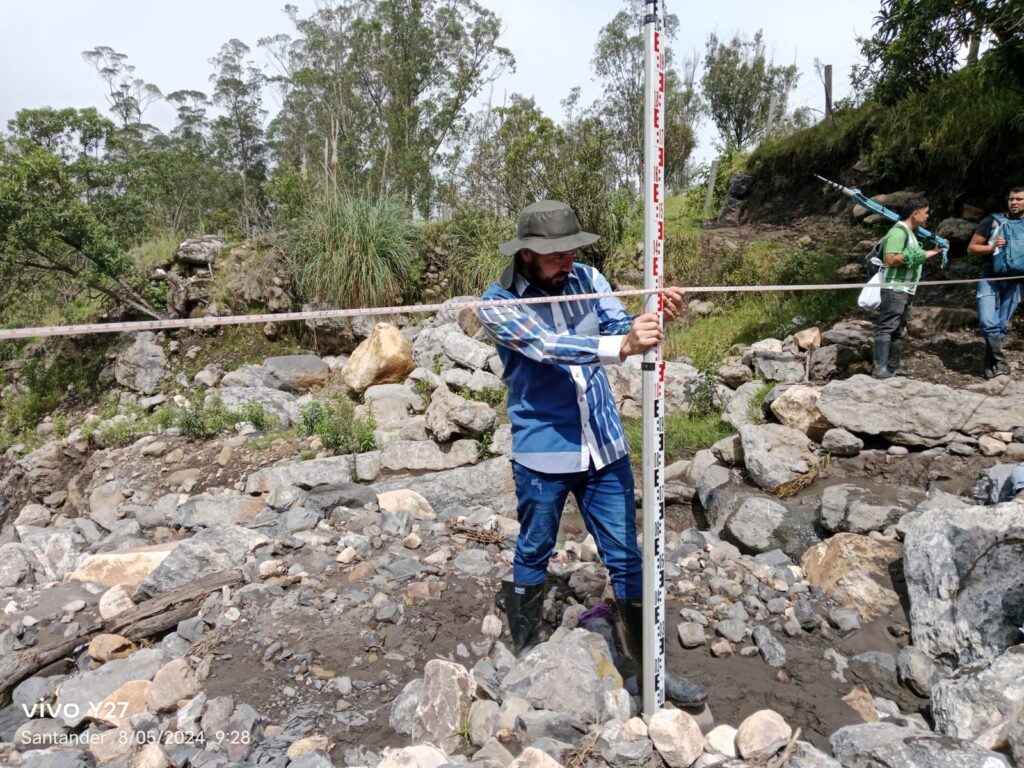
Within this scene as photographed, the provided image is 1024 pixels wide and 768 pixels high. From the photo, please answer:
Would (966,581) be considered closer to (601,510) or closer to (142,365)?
(601,510)

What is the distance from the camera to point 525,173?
9.91m

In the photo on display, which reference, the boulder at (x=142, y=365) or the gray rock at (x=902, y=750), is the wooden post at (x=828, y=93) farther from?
the boulder at (x=142, y=365)

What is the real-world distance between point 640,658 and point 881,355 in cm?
453

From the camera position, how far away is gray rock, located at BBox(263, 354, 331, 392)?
8711 mm

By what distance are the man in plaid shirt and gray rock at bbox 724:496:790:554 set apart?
181 cm

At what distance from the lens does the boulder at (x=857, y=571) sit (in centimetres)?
316

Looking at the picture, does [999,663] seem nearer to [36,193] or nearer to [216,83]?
[36,193]

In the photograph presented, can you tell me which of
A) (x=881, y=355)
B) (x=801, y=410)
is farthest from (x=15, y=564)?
(x=881, y=355)

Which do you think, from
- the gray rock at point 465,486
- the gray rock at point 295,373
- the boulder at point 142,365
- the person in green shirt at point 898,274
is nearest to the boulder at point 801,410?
the person in green shirt at point 898,274

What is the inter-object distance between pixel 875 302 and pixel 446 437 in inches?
163

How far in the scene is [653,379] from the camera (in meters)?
2.09

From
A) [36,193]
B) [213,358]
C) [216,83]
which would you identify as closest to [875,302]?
[213,358]

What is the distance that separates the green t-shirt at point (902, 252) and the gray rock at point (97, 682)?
241 inches

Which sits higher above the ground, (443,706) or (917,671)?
(443,706)
